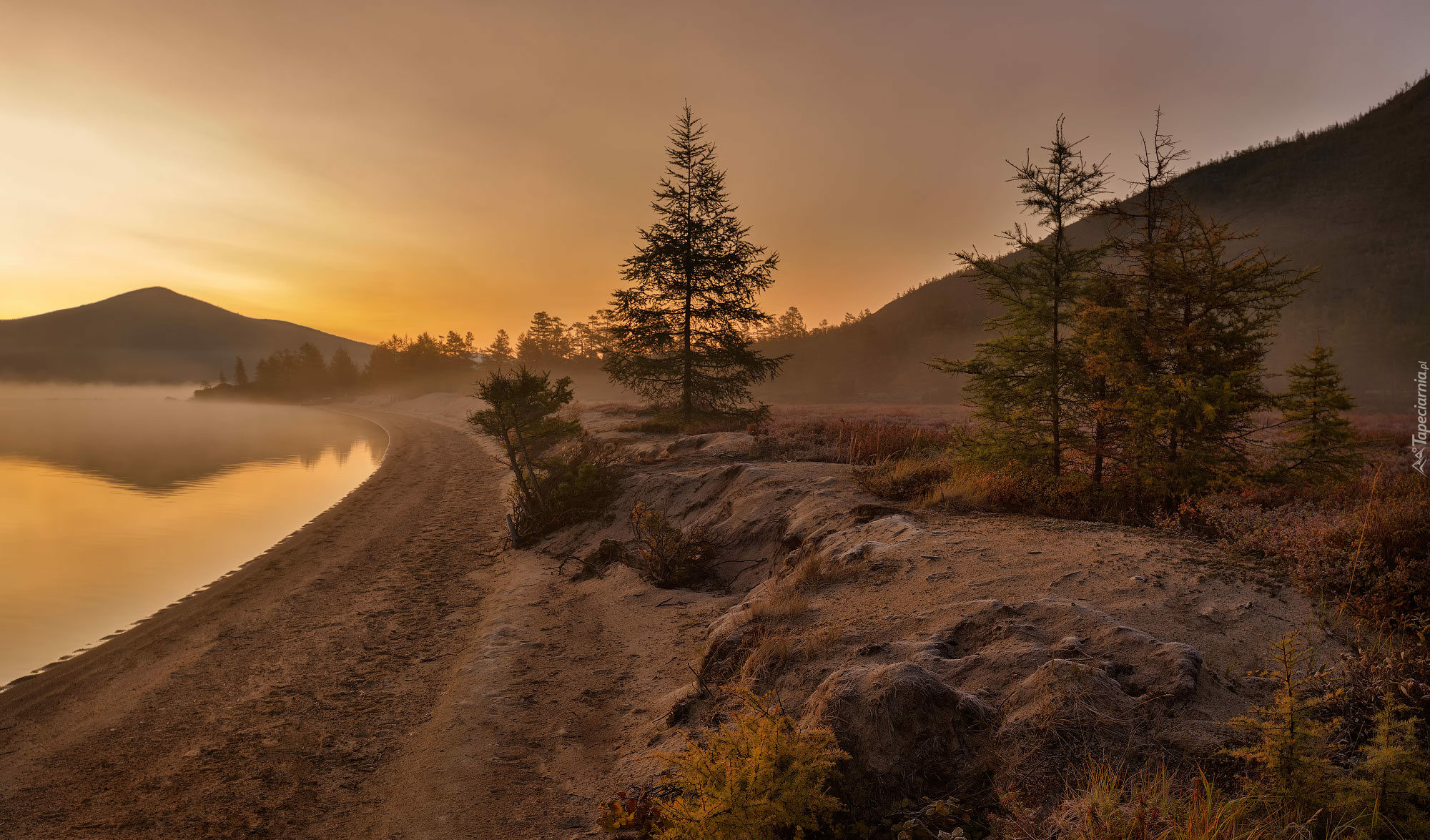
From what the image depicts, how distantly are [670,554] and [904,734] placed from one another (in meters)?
6.88

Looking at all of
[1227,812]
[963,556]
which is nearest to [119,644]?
[963,556]

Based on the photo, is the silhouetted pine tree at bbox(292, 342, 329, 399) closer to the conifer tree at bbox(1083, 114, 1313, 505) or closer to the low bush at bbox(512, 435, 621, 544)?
the low bush at bbox(512, 435, 621, 544)

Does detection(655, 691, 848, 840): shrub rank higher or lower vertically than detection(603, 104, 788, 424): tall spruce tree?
lower

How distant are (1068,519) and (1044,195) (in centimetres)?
643

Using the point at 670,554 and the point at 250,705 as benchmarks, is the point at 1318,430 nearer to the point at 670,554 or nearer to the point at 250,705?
the point at 670,554

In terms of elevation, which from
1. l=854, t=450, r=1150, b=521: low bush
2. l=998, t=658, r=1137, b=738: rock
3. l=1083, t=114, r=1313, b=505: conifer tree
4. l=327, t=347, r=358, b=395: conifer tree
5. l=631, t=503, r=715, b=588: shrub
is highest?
l=327, t=347, r=358, b=395: conifer tree

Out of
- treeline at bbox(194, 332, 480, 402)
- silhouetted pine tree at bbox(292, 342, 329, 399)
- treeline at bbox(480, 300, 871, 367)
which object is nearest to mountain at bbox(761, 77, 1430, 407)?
treeline at bbox(480, 300, 871, 367)

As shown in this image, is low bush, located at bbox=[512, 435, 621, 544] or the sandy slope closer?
the sandy slope

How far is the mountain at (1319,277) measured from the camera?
53.4 metres

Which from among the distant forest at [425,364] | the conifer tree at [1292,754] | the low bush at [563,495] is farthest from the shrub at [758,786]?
the distant forest at [425,364]

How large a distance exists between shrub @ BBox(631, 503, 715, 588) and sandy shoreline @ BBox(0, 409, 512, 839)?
3.30m

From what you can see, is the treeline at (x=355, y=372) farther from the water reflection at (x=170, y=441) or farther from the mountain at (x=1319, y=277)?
the mountain at (x=1319, y=277)

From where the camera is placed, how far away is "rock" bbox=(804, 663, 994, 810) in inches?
161

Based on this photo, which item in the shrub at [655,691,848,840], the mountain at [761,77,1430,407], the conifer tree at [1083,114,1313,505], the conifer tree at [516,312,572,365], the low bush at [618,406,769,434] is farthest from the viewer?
the conifer tree at [516,312,572,365]
